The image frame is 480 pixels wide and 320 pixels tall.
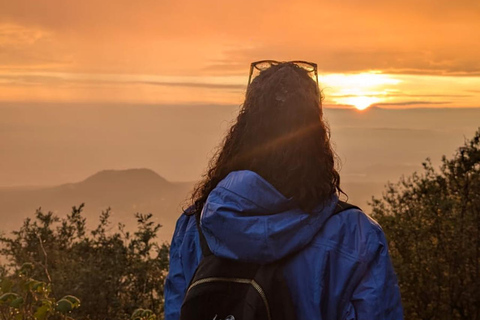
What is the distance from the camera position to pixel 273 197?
9.18 ft

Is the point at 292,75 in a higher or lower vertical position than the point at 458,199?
higher

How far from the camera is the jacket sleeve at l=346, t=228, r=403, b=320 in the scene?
2781mm

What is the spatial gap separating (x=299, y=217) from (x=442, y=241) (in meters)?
5.31

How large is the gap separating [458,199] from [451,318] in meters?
1.18

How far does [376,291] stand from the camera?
2.79 meters

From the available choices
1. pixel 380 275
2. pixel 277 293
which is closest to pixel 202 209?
pixel 277 293

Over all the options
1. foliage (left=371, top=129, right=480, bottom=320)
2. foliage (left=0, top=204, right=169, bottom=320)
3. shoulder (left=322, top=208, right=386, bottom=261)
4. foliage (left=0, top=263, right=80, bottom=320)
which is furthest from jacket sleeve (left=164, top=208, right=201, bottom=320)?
foliage (left=371, top=129, right=480, bottom=320)

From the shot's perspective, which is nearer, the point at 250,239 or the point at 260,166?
the point at 250,239

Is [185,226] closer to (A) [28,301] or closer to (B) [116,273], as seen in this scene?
(A) [28,301]

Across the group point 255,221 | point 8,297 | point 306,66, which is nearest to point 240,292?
point 255,221

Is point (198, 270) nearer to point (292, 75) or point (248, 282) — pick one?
point (248, 282)

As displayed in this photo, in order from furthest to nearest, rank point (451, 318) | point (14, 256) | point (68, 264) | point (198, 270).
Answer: point (14, 256) → point (68, 264) → point (451, 318) → point (198, 270)

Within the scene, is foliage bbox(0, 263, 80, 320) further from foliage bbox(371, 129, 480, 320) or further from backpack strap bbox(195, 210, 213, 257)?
foliage bbox(371, 129, 480, 320)

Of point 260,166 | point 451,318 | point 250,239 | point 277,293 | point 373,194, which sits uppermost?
point 260,166
